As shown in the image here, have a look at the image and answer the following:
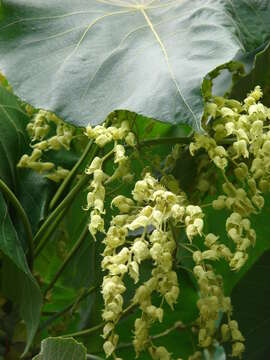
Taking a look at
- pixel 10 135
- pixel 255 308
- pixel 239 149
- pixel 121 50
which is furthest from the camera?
pixel 255 308

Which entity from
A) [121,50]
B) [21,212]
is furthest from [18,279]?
[121,50]

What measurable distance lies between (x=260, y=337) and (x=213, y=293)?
336mm

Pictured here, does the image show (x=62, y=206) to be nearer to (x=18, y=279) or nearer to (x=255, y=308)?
(x=18, y=279)

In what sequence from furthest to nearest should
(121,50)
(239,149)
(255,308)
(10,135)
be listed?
1. (255,308)
2. (10,135)
3. (121,50)
4. (239,149)

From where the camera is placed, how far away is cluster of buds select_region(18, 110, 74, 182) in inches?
32.4

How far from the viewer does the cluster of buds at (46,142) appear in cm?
82

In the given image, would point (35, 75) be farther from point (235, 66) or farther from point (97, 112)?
point (235, 66)

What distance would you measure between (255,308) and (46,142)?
1.22ft

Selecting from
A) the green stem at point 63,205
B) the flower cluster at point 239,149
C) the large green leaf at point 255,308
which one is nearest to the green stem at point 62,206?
the green stem at point 63,205

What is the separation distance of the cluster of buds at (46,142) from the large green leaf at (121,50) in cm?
7

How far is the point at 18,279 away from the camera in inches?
32.9

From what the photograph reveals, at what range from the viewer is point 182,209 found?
627mm

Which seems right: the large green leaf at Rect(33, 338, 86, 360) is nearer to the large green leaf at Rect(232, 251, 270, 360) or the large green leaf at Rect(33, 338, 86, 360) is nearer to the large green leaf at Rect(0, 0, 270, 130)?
the large green leaf at Rect(0, 0, 270, 130)

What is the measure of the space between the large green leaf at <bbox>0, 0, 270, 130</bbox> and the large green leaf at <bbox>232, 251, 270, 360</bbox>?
31cm
